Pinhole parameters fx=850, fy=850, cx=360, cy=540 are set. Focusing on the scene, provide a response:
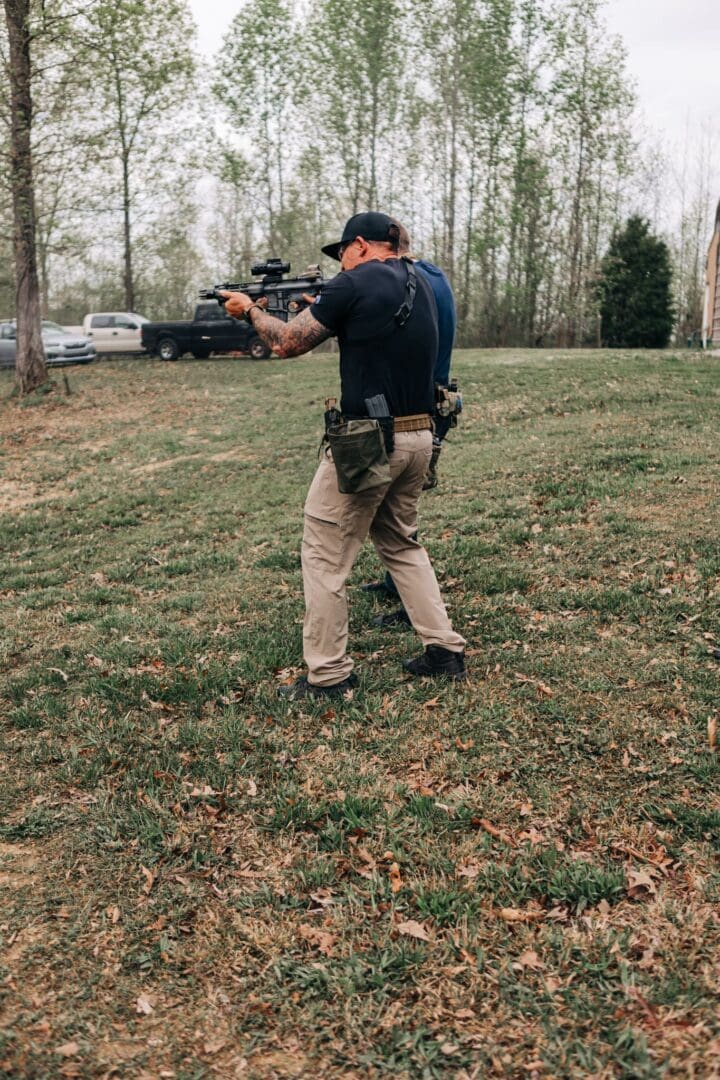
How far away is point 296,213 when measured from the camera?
3198cm

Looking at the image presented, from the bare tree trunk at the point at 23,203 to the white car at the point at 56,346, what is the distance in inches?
282

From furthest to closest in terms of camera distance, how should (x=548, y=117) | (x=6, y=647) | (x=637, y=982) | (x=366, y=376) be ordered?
(x=548, y=117)
(x=6, y=647)
(x=366, y=376)
(x=637, y=982)

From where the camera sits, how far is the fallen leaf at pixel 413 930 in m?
2.79

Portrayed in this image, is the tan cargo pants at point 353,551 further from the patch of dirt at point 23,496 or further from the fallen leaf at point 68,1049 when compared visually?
the patch of dirt at point 23,496

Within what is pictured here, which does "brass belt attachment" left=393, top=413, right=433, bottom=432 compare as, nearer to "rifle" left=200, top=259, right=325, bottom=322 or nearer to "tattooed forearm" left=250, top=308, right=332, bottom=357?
"tattooed forearm" left=250, top=308, right=332, bottom=357

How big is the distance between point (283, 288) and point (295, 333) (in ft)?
1.79

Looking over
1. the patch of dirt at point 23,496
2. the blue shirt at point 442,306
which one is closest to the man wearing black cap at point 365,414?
the blue shirt at point 442,306

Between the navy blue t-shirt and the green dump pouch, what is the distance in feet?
0.48

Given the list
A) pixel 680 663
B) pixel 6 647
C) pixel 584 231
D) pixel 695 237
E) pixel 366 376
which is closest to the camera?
pixel 366 376

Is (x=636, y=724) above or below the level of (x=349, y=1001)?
above

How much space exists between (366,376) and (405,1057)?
279cm

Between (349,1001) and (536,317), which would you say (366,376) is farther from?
(536,317)

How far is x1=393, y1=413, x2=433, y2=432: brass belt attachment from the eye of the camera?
4.16m

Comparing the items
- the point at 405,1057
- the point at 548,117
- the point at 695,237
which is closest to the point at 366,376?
the point at 405,1057
